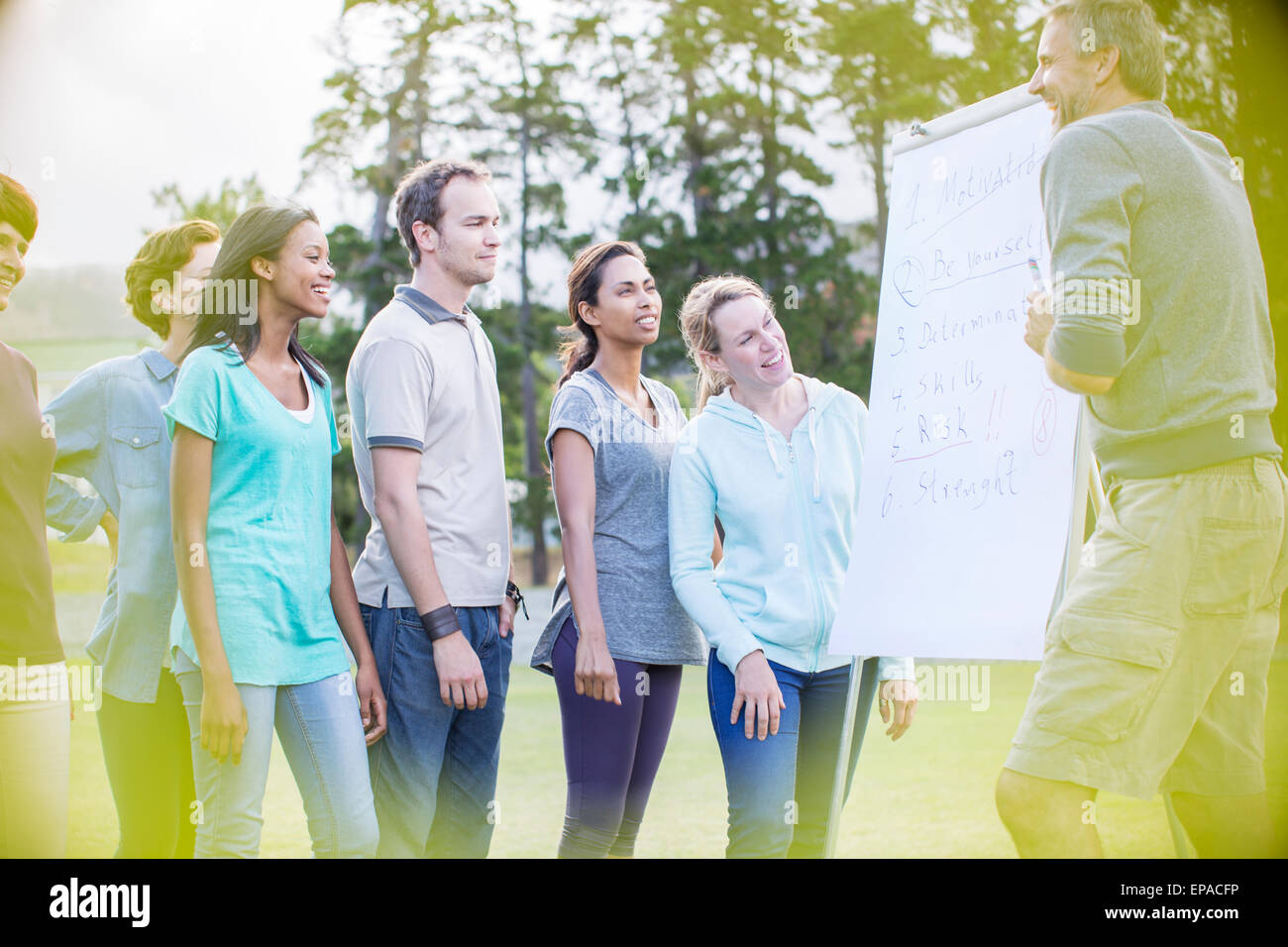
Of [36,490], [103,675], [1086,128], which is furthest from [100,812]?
[1086,128]

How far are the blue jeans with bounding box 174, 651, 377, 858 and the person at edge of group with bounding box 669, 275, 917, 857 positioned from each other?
2.43 ft

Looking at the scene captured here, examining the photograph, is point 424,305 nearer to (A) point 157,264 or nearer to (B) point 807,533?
(A) point 157,264

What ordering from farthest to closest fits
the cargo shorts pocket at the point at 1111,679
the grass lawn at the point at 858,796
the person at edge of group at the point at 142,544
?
the grass lawn at the point at 858,796
the person at edge of group at the point at 142,544
the cargo shorts pocket at the point at 1111,679

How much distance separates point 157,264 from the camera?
262cm

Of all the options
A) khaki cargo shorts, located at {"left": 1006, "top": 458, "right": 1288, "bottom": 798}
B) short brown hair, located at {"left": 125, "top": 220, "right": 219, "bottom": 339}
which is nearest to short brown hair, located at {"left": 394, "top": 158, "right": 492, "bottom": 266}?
short brown hair, located at {"left": 125, "top": 220, "right": 219, "bottom": 339}

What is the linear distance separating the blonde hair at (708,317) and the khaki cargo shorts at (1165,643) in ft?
3.30

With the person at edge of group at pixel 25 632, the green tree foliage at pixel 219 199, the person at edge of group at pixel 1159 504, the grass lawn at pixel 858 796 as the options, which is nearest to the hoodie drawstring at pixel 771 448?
the person at edge of group at pixel 1159 504

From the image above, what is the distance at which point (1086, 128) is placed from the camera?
73.1 inches

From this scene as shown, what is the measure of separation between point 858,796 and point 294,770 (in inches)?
128

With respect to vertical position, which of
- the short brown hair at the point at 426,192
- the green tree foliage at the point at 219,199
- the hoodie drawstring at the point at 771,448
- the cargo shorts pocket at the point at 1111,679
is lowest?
the cargo shorts pocket at the point at 1111,679

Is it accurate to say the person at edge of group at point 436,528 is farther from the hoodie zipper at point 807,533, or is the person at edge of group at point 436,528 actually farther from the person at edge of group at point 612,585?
the hoodie zipper at point 807,533

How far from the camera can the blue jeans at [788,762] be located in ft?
7.54

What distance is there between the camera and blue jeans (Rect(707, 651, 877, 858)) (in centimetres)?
230

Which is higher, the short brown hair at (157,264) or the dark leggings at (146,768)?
the short brown hair at (157,264)
